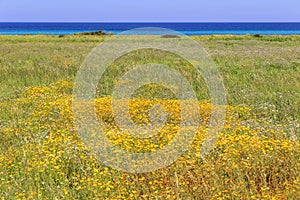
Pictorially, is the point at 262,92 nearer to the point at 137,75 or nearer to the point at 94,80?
the point at 137,75

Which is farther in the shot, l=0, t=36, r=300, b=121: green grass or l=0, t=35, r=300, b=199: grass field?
l=0, t=36, r=300, b=121: green grass

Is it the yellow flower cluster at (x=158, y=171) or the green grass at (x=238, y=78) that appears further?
the green grass at (x=238, y=78)

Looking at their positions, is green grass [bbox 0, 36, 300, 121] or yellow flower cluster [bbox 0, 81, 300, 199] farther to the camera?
green grass [bbox 0, 36, 300, 121]

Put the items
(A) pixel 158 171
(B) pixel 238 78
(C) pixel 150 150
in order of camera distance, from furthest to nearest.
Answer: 1. (B) pixel 238 78
2. (C) pixel 150 150
3. (A) pixel 158 171

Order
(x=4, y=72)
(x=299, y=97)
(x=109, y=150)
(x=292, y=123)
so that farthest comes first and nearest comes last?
(x=4, y=72), (x=299, y=97), (x=292, y=123), (x=109, y=150)

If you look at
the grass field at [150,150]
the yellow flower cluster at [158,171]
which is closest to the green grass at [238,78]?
the grass field at [150,150]

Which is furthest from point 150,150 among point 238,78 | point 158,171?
point 238,78

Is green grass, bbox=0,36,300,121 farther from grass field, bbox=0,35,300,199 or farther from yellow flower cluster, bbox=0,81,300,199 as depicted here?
yellow flower cluster, bbox=0,81,300,199

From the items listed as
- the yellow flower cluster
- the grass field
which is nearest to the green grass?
the grass field

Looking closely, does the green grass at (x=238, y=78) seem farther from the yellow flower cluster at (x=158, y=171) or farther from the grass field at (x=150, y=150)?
the yellow flower cluster at (x=158, y=171)

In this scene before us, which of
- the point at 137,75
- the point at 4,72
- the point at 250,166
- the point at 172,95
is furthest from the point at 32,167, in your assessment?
the point at 4,72

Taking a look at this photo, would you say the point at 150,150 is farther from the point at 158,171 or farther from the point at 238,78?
the point at 238,78

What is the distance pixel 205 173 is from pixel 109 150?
5.69 feet

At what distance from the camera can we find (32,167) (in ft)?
21.9
